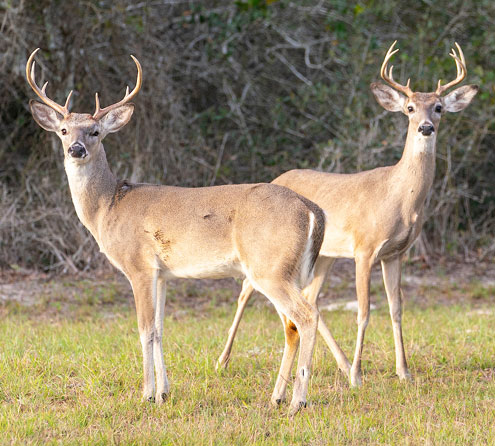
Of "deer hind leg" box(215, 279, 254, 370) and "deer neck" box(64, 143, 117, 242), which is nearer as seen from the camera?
"deer neck" box(64, 143, 117, 242)

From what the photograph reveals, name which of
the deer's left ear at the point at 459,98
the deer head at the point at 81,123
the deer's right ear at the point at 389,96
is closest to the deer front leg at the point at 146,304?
the deer head at the point at 81,123

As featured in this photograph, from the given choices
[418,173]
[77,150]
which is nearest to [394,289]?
[418,173]

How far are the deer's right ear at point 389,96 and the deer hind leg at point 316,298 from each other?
52.3 inches

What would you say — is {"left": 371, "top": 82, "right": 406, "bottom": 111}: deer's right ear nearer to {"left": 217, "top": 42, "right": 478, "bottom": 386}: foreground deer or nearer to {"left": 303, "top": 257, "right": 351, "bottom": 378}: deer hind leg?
{"left": 217, "top": 42, "right": 478, "bottom": 386}: foreground deer

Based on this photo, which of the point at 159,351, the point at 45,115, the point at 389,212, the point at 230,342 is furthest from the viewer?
the point at 389,212

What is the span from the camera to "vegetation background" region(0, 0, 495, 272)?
34.4 feet

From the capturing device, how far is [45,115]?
5.64m

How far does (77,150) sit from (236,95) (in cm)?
765

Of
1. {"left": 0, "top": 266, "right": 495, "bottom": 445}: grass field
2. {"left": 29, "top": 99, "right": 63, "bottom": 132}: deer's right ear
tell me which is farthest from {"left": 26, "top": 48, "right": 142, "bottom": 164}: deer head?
{"left": 0, "top": 266, "right": 495, "bottom": 445}: grass field

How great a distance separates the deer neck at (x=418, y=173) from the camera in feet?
19.9

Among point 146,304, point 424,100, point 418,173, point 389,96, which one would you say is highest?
point 424,100

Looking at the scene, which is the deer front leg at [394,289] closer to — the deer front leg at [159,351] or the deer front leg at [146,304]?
the deer front leg at [159,351]

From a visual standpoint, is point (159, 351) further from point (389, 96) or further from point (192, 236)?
point (389, 96)

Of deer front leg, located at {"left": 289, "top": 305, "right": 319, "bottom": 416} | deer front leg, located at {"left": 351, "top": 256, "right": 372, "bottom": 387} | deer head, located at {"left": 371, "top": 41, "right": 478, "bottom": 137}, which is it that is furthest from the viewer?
deer head, located at {"left": 371, "top": 41, "right": 478, "bottom": 137}
